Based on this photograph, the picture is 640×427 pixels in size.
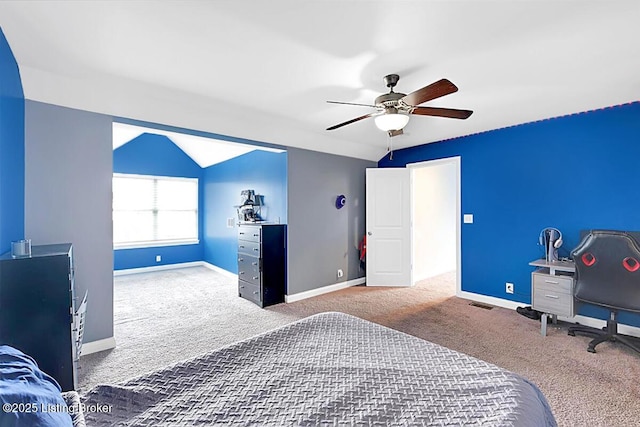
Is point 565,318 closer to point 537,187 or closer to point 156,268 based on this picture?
point 537,187

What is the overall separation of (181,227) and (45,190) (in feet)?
14.3

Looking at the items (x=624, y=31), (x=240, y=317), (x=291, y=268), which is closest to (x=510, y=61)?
(x=624, y=31)

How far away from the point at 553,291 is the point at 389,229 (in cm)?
240

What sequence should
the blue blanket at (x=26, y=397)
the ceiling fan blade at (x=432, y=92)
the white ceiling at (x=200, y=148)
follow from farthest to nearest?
the white ceiling at (x=200, y=148) < the ceiling fan blade at (x=432, y=92) < the blue blanket at (x=26, y=397)

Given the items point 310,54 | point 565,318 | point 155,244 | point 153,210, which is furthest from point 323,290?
point 153,210

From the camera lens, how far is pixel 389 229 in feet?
16.3

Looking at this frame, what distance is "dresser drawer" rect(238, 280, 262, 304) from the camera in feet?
13.1

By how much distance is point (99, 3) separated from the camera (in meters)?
1.63

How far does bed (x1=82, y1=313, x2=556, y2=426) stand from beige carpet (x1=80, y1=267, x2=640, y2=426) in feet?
4.03

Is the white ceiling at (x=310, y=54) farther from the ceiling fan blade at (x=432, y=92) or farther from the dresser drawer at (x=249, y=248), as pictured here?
the dresser drawer at (x=249, y=248)

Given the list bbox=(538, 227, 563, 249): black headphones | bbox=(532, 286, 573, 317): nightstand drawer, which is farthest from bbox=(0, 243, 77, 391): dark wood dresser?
bbox=(538, 227, 563, 249): black headphones

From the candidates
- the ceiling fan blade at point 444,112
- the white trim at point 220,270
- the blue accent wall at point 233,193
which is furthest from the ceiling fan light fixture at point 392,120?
the white trim at point 220,270

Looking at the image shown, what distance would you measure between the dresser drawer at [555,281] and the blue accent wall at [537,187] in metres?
0.67

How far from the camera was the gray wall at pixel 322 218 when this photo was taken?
4277mm
